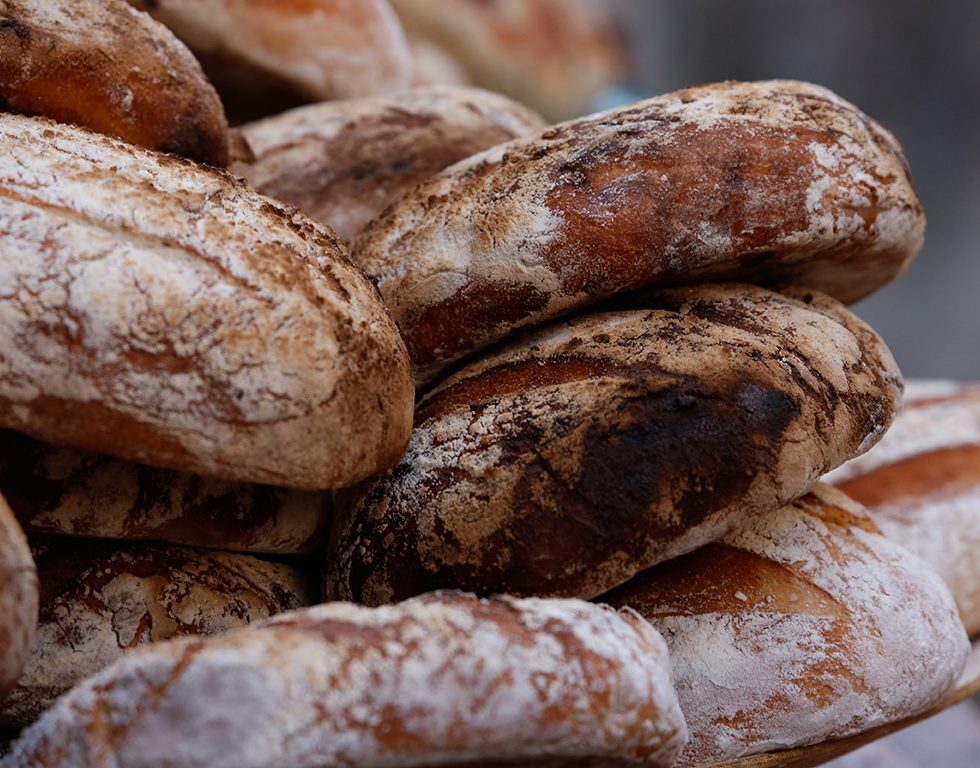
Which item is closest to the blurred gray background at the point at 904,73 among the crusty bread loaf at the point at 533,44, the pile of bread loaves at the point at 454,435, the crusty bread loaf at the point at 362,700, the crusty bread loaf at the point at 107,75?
the crusty bread loaf at the point at 533,44

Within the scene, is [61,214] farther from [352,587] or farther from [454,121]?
[454,121]

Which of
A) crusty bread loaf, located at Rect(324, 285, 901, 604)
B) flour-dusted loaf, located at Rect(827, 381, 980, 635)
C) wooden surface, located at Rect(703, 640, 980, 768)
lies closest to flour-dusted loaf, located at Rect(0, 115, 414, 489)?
crusty bread loaf, located at Rect(324, 285, 901, 604)

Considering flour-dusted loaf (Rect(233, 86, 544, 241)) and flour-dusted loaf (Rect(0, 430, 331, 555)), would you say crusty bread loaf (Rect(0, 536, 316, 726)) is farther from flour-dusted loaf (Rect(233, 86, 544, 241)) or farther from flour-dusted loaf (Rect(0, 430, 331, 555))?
flour-dusted loaf (Rect(233, 86, 544, 241))

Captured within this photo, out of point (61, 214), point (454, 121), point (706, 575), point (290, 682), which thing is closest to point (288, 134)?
point (454, 121)

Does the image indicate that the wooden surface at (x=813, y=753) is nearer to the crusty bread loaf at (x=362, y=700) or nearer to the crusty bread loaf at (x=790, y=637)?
the crusty bread loaf at (x=790, y=637)

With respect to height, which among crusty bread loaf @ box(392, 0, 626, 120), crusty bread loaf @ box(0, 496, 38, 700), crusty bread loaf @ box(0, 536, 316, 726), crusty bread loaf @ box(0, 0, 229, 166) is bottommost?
crusty bread loaf @ box(392, 0, 626, 120)

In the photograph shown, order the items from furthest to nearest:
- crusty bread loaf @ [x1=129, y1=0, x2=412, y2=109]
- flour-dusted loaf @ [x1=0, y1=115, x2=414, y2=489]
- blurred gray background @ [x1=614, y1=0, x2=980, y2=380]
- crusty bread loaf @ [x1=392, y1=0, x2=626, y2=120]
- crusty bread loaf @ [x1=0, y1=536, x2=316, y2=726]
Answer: blurred gray background @ [x1=614, y1=0, x2=980, y2=380]
crusty bread loaf @ [x1=392, y1=0, x2=626, y2=120]
crusty bread loaf @ [x1=129, y1=0, x2=412, y2=109]
crusty bread loaf @ [x1=0, y1=536, x2=316, y2=726]
flour-dusted loaf @ [x1=0, y1=115, x2=414, y2=489]
